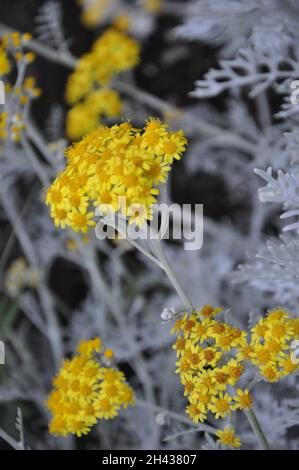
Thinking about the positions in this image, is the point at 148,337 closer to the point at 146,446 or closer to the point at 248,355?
the point at 146,446

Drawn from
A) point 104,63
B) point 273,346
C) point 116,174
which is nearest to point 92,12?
point 104,63

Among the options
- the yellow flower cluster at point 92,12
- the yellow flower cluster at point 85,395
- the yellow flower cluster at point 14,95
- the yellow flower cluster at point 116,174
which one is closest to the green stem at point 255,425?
the yellow flower cluster at point 85,395

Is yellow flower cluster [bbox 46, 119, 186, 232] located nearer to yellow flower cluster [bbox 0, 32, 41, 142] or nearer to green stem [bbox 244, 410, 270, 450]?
green stem [bbox 244, 410, 270, 450]

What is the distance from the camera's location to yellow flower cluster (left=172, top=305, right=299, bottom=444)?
83 cm

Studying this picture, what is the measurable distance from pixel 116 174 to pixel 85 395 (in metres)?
0.33

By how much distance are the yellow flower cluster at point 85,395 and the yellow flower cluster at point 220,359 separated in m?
0.13

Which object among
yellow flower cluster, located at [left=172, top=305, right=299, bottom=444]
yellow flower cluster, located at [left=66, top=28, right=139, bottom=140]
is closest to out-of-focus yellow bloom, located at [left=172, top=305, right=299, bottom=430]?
yellow flower cluster, located at [left=172, top=305, right=299, bottom=444]

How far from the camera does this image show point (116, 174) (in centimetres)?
79

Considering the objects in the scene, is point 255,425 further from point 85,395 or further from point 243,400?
point 85,395

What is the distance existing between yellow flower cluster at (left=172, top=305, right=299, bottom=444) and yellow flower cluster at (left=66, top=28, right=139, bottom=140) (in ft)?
2.85

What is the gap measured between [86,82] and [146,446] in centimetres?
88

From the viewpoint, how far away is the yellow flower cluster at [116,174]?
79 centimetres

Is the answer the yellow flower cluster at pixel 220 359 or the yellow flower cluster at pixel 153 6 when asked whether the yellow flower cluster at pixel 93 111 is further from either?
the yellow flower cluster at pixel 220 359
